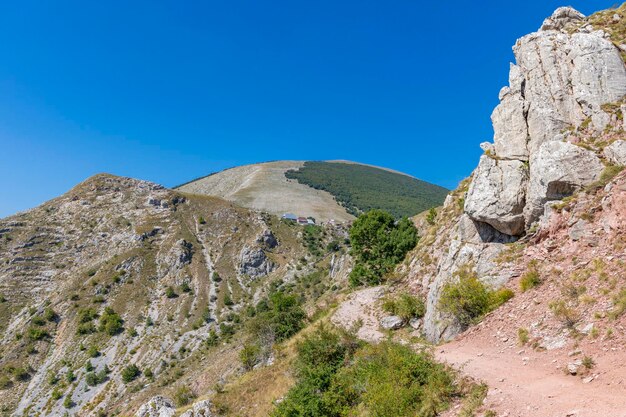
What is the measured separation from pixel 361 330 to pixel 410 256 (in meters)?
13.8

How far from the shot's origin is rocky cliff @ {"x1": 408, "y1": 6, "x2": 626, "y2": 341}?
66.4 ft

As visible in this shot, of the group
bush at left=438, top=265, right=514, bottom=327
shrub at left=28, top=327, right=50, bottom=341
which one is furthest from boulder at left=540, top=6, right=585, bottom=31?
shrub at left=28, top=327, right=50, bottom=341

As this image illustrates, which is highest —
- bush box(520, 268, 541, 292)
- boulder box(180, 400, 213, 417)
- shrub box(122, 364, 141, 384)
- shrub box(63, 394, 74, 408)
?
A: bush box(520, 268, 541, 292)

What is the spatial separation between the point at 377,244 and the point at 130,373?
168 ft

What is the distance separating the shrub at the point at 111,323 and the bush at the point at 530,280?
261 ft

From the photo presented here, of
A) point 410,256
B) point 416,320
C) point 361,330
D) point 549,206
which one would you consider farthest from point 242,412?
point 410,256

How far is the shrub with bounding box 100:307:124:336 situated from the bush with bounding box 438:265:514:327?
248 ft

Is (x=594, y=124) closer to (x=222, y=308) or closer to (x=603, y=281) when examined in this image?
(x=603, y=281)

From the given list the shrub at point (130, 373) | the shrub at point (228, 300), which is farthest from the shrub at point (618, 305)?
the shrub at point (228, 300)

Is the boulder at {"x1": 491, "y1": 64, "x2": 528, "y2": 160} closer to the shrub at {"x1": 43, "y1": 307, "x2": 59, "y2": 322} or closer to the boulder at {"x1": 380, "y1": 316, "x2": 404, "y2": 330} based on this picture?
the boulder at {"x1": 380, "y1": 316, "x2": 404, "y2": 330}

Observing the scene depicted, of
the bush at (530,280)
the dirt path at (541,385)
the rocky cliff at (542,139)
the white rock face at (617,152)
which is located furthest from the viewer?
the rocky cliff at (542,139)

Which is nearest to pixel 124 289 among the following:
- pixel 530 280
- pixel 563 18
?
pixel 530 280

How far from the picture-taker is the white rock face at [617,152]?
61.3 ft

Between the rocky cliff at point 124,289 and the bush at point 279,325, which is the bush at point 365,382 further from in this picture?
the rocky cliff at point 124,289
